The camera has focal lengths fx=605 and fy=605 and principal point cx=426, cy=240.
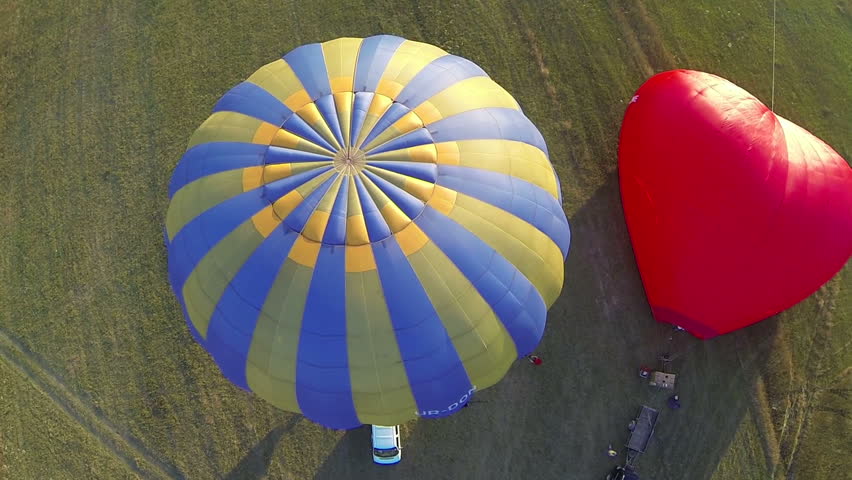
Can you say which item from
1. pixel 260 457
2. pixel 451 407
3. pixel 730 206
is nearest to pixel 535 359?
pixel 451 407

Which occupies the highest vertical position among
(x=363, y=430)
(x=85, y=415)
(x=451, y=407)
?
(x=85, y=415)

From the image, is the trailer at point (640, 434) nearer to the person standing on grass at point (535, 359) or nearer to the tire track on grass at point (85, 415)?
the person standing on grass at point (535, 359)

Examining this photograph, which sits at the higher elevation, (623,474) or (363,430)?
(363,430)

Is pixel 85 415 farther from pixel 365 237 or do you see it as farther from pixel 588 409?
pixel 588 409

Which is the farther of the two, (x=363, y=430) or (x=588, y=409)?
(x=588, y=409)

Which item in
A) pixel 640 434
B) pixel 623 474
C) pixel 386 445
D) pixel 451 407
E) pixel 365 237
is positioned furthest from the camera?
pixel 640 434

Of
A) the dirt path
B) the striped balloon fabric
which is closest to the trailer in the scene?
the striped balloon fabric

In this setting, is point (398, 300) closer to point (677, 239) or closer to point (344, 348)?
point (344, 348)

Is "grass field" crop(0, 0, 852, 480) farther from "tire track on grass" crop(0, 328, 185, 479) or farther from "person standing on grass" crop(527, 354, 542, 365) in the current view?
"person standing on grass" crop(527, 354, 542, 365)
